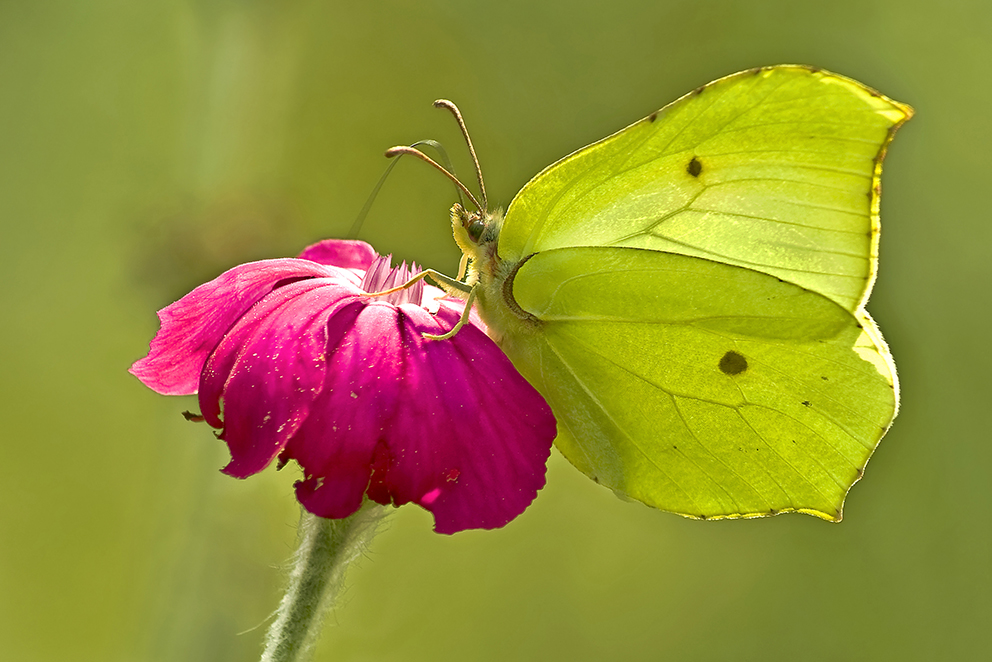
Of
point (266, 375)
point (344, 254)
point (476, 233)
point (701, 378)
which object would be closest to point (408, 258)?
point (344, 254)

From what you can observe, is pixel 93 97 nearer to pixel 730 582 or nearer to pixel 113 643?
pixel 113 643

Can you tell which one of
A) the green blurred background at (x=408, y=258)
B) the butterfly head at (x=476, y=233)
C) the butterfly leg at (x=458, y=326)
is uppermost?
the butterfly head at (x=476, y=233)

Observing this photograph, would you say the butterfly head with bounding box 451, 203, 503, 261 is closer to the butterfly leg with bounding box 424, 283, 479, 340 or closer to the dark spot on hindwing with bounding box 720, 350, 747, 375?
the butterfly leg with bounding box 424, 283, 479, 340

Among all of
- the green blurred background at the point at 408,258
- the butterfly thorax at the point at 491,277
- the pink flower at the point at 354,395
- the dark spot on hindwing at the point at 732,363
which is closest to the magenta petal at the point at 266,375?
the pink flower at the point at 354,395

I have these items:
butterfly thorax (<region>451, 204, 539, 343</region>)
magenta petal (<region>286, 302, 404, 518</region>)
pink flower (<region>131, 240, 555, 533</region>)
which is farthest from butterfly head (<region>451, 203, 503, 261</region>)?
magenta petal (<region>286, 302, 404, 518</region>)

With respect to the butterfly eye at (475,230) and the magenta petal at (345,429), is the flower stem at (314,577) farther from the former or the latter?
the butterfly eye at (475,230)

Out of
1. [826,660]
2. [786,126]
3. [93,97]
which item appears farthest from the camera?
[826,660]

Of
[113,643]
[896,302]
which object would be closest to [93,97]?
[113,643]
